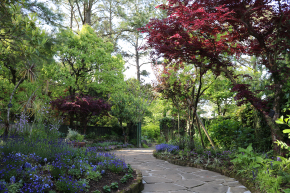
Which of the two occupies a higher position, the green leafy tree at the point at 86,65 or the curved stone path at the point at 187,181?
the green leafy tree at the point at 86,65

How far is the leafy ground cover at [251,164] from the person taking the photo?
10.2 feet

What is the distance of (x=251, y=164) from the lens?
3.90m

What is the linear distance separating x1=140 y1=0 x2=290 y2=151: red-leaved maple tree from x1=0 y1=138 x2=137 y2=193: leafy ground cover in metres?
2.98

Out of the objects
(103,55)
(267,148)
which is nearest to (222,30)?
(267,148)

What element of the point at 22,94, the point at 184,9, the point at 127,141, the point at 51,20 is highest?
the point at 51,20

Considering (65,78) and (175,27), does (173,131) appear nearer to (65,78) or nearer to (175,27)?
(65,78)

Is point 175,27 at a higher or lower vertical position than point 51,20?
lower

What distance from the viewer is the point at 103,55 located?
12.6 meters

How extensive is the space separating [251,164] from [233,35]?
320 centimetres

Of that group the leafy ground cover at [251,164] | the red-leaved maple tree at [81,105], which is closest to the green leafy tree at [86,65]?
the red-leaved maple tree at [81,105]

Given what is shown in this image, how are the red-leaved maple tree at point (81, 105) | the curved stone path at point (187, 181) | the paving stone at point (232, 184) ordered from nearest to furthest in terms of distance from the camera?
the curved stone path at point (187, 181) < the paving stone at point (232, 184) < the red-leaved maple tree at point (81, 105)

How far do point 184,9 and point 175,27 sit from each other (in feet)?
1.53

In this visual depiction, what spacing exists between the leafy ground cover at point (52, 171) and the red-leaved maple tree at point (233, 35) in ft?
9.78

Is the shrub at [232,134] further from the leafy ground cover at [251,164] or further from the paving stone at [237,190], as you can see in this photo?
the paving stone at [237,190]
